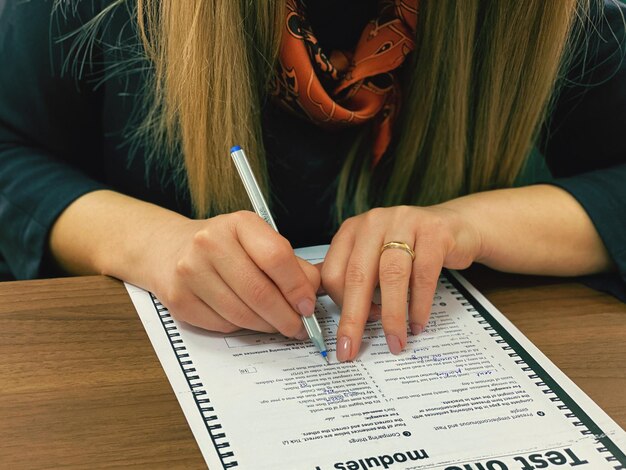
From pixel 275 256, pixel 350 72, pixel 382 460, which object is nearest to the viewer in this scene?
pixel 382 460

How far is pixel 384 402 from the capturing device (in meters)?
0.65

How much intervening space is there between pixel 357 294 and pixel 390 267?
39 millimetres

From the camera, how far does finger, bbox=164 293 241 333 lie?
723 millimetres

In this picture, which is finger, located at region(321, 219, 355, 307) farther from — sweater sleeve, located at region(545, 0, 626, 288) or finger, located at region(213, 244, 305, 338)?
sweater sleeve, located at region(545, 0, 626, 288)

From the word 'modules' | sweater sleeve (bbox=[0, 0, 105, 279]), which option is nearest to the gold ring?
the word 'modules'

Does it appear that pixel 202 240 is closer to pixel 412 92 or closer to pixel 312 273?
pixel 312 273

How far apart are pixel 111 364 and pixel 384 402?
0.72ft

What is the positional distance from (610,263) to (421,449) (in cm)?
39

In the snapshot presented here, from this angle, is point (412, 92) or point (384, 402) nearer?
point (384, 402)

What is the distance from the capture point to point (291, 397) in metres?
0.65

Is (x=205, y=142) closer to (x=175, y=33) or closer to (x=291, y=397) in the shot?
(x=175, y=33)

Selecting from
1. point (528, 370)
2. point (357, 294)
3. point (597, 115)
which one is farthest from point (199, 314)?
point (597, 115)

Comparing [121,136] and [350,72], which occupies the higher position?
[350,72]

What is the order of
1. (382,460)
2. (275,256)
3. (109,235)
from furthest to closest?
(109,235) → (275,256) → (382,460)
